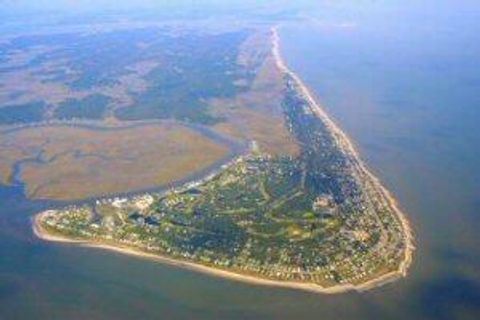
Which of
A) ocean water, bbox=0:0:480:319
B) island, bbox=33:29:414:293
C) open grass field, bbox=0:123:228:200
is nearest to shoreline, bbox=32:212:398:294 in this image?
island, bbox=33:29:414:293

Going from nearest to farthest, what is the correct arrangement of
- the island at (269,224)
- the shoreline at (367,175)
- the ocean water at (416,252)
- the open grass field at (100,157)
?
the ocean water at (416,252) → the shoreline at (367,175) → the island at (269,224) → the open grass field at (100,157)

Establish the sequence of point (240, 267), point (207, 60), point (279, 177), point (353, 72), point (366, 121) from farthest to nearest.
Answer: point (207, 60) → point (353, 72) → point (366, 121) → point (279, 177) → point (240, 267)

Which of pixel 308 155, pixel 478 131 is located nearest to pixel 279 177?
pixel 308 155

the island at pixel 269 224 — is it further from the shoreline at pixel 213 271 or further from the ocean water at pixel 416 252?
the ocean water at pixel 416 252

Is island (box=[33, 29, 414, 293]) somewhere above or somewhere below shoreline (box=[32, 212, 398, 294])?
above

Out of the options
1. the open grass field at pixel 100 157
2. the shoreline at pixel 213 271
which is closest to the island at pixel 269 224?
the shoreline at pixel 213 271

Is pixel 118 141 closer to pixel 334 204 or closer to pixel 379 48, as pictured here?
pixel 334 204

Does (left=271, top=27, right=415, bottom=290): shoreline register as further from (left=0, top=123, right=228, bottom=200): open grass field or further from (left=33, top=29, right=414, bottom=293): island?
(left=0, top=123, right=228, bottom=200): open grass field
